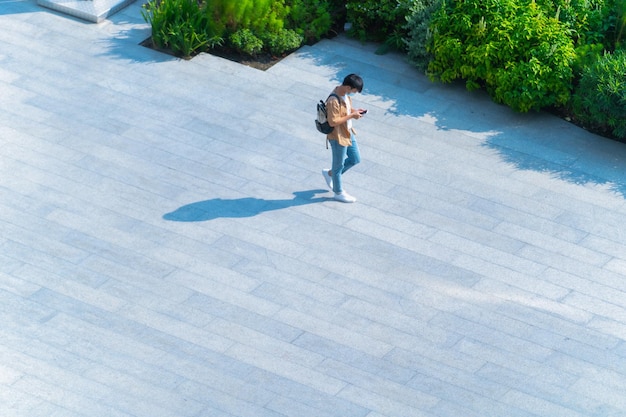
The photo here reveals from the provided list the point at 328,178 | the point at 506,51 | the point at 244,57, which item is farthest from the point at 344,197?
the point at 244,57

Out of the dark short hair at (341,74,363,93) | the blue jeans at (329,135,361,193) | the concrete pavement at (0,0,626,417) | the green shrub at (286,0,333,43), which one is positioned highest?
the dark short hair at (341,74,363,93)

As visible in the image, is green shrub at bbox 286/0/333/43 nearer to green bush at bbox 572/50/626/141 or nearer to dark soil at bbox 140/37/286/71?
dark soil at bbox 140/37/286/71

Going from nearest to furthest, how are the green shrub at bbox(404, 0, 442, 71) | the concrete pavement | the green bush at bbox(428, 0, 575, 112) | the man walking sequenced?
the concrete pavement < the man walking < the green bush at bbox(428, 0, 575, 112) < the green shrub at bbox(404, 0, 442, 71)

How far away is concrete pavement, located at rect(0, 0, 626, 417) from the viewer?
11.2m

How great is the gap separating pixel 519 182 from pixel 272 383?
14.7 feet

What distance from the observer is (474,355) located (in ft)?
38.1

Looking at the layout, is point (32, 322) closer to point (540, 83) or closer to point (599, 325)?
point (599, 325)

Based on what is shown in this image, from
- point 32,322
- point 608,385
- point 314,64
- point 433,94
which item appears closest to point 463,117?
point 433,94

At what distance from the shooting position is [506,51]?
1508cm

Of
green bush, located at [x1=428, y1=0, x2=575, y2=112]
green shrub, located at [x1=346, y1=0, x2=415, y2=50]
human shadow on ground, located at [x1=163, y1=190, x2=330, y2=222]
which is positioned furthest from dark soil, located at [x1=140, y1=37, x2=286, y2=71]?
human shadow on ground, located at [x1=163, y1=190, x2=330, y2=222]

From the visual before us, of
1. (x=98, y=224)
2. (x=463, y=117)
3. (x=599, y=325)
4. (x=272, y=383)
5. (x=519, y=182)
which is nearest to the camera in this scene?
(x=272, y=383)

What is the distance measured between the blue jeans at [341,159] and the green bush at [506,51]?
264 cm

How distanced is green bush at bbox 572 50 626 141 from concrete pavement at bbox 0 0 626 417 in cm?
27

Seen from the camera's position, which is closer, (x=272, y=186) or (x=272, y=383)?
(x=272, y=383)
